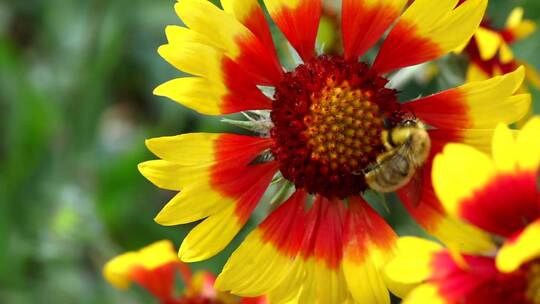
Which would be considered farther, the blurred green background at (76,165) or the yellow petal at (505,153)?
the blurred green background at (76,165)

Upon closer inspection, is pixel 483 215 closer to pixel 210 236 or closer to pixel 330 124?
pixel 330 124

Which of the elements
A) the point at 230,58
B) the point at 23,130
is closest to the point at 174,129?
the point at 23,130

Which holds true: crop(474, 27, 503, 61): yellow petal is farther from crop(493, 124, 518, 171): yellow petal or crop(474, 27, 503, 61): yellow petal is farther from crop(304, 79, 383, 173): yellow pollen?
crop(493, 124, 518, 171): yellow petal

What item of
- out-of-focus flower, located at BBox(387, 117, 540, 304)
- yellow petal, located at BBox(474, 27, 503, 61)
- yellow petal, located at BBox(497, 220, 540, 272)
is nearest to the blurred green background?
yellow petal, located at BBox(474, 27, 503, 61)

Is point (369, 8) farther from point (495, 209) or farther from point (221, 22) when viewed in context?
point (495, 209)

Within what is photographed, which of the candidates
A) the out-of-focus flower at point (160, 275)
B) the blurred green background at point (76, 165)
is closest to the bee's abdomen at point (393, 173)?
the out-of-focus flower at point (160, 275)

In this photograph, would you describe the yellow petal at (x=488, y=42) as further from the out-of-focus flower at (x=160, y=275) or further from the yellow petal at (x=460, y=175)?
the out-of-focus flower at (x=160, y=275)
